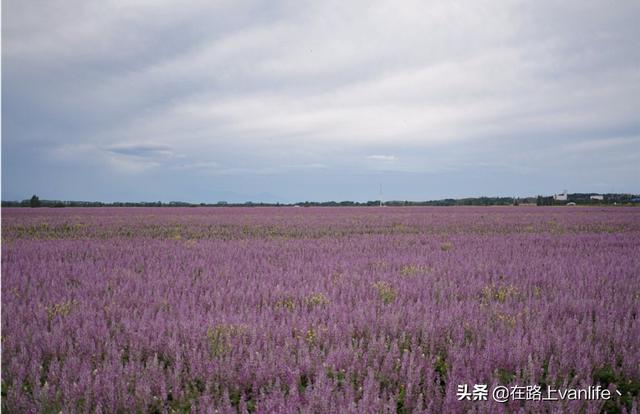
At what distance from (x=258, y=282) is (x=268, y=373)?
11.2ft

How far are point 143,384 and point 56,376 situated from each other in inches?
31.1

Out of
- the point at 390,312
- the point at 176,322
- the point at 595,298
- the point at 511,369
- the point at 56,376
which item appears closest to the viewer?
the point at 56,376

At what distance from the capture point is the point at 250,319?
15.1 ft

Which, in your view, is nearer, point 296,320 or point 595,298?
point 296,320

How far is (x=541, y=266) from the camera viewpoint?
27.6 feet

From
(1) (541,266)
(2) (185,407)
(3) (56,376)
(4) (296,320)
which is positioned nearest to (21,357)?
(3) (56,376)

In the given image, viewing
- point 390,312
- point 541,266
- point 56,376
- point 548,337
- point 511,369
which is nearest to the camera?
point 56,376

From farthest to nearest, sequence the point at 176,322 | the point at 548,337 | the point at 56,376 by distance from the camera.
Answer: the point at 176,322 < the point at 548,337 < the point at 56,376

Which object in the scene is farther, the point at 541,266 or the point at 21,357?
the point at 541,266

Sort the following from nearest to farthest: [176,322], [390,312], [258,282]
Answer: [176,322] < [390,312] < [258,282]

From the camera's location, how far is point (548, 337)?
4.02 meters

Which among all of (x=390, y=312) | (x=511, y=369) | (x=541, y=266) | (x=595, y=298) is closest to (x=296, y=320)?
(x=390, y=312)

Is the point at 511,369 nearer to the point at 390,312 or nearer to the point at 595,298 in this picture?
the point at 390,312

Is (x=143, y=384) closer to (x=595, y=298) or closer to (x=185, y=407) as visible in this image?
(x=185, y=407)
